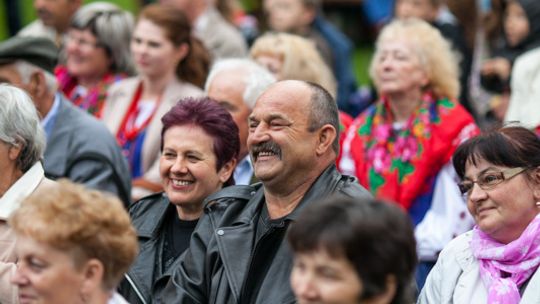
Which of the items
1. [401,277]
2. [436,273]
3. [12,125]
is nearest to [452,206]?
[436,273]

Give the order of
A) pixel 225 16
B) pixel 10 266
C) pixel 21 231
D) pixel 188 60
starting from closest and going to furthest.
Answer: pixel 21 231 → pixel 10 266 → pixel 188 60 → pixel 225 16

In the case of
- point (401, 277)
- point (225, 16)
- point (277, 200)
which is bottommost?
point (225, 16)

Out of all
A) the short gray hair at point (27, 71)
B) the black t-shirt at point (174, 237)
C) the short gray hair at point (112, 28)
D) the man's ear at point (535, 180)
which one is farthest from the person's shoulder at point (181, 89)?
the man's ear at point (535, 180)

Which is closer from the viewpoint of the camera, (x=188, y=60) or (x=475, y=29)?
(x=188, y=60)

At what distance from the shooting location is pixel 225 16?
10836 mm

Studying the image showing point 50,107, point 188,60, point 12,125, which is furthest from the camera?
point 188,60

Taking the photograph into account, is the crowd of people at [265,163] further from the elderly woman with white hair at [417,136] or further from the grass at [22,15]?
the grass at [22,15]

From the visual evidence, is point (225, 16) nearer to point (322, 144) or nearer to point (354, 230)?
point (322, 144)

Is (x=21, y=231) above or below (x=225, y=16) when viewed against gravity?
above

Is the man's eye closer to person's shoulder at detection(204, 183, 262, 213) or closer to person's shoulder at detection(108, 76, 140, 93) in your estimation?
person's shoulder at detection(204, 183, 262, 213)

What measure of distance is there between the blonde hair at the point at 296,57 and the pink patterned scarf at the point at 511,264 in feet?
10.4

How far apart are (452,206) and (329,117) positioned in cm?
223

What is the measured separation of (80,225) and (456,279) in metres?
1.86

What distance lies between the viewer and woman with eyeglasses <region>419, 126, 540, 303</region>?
5.20m
